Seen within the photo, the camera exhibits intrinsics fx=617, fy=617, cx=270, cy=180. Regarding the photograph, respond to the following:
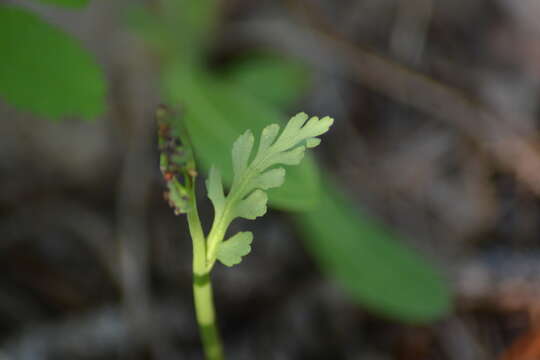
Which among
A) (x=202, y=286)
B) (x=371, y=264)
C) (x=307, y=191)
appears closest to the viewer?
(x=202, y=286)

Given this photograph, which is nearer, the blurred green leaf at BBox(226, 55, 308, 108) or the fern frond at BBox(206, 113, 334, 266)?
the fern frond at BBox(206, 113, 334, 266)

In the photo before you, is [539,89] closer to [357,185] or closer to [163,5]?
[357,185]

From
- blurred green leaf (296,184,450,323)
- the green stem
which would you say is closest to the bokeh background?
blurred green leaf (296,184,450,323)

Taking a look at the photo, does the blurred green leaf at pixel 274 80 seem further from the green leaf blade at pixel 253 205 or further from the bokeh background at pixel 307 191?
the green leaf blade at pixel 253 205

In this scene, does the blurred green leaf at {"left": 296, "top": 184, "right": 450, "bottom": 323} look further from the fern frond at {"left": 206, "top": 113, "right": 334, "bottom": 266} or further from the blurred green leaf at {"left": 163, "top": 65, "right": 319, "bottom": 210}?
the fern frond at {"left": 206, "top": 113, "right": 334, "bottom": 266}

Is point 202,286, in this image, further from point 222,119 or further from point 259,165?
point 222,119

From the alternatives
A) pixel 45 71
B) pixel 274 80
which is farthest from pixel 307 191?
pixel 274 80

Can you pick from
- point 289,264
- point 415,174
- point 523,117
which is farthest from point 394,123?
point 289,264
